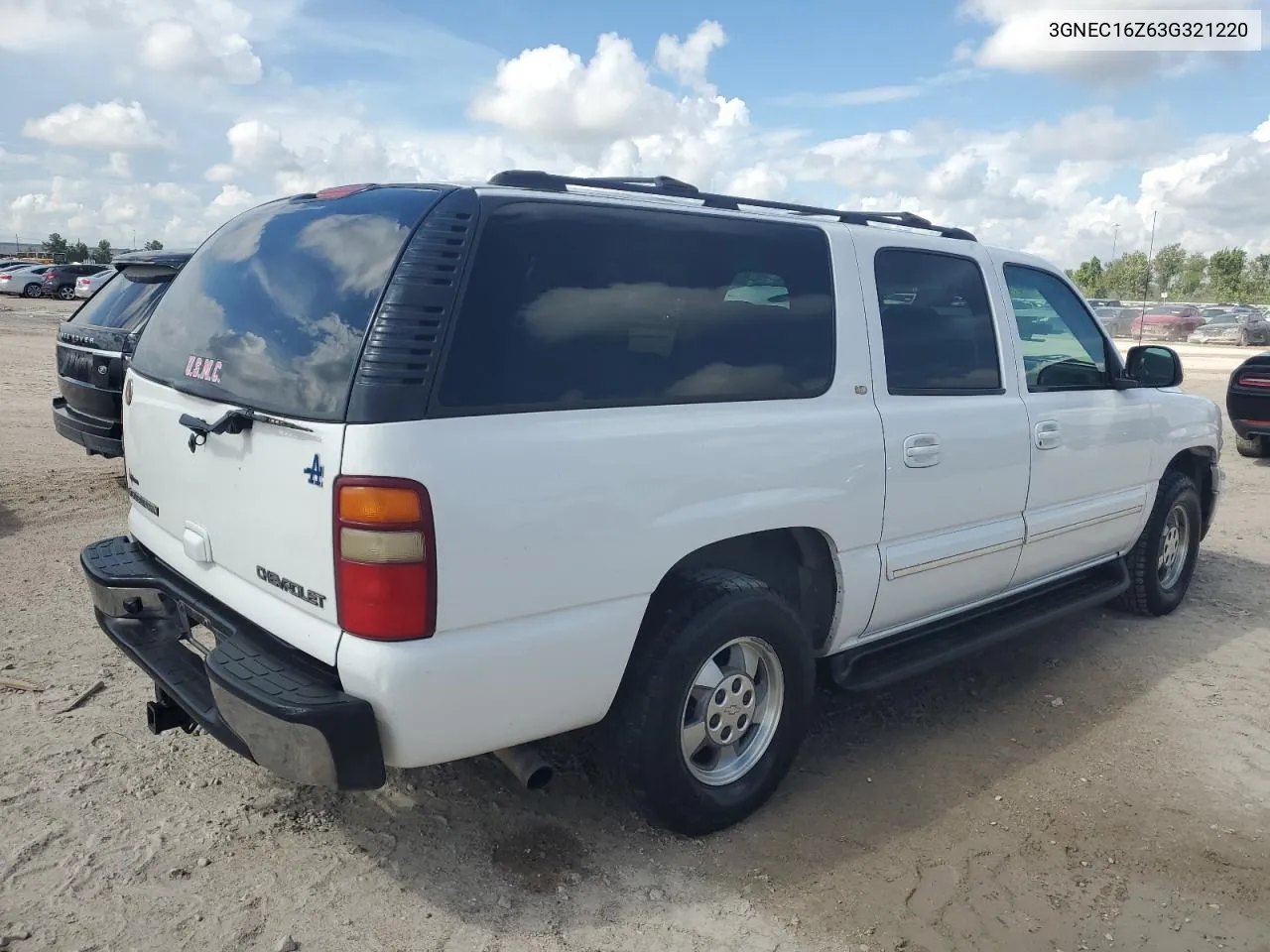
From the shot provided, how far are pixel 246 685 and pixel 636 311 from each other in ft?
4.83

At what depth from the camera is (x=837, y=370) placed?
3383 mm

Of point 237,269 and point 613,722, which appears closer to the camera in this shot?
point 613,722

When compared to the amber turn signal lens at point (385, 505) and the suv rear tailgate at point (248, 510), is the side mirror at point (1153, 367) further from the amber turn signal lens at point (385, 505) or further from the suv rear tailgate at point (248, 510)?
the suv rear tailgate at point (248, 510)

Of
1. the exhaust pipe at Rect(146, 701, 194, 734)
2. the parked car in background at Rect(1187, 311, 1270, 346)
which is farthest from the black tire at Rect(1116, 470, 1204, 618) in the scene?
the parked car in background at Rect(1187, 311, 1270, 346)

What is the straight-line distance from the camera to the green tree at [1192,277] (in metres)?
67.2

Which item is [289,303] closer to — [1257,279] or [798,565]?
[798,565]

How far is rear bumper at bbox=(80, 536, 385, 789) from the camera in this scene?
2.39 m

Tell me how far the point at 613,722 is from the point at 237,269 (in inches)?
72.7

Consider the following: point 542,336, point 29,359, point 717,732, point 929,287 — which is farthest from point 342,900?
point 29,359

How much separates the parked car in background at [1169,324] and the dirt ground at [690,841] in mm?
35676

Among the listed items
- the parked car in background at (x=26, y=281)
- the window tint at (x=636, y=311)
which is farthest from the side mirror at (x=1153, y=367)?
the parked car in background at (x=26, y=281)

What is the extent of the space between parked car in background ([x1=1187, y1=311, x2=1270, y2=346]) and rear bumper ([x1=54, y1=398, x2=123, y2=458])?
118 feet

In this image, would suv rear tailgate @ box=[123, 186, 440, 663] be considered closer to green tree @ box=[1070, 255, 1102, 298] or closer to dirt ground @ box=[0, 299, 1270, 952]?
dirt ground @ box=[0, 299, 1270, 952]

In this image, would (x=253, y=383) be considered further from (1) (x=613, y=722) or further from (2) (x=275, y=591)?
(1) (x=613, y=722)
